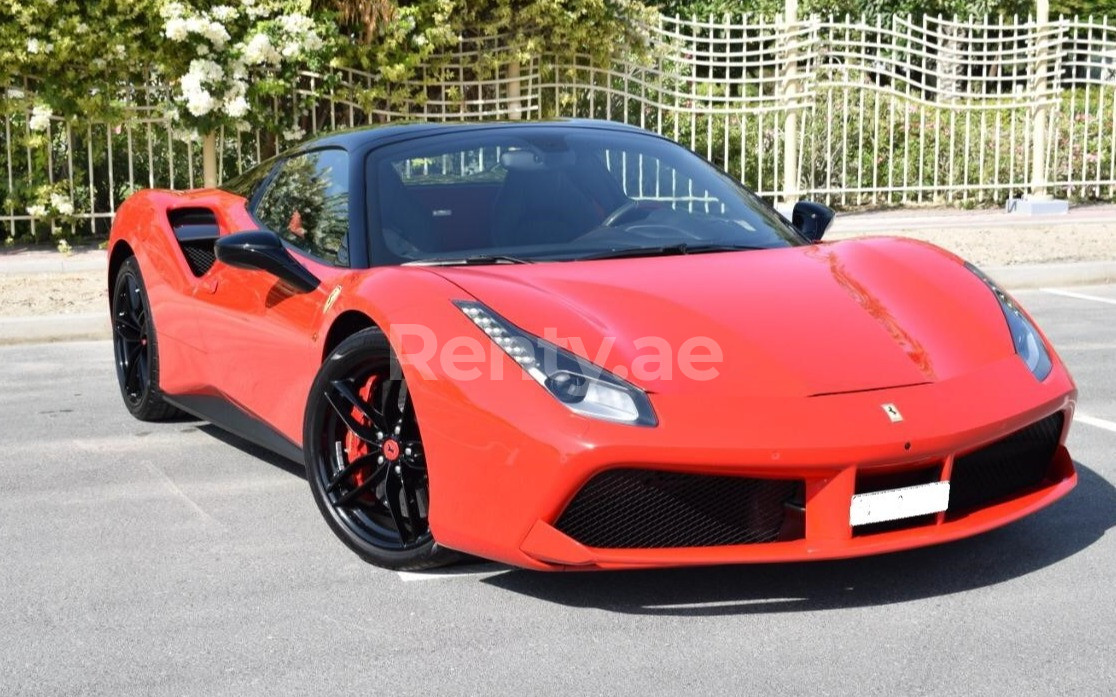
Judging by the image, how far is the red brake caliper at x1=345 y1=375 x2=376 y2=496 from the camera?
4.33 metres

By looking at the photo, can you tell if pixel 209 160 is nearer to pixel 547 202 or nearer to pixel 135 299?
pixel 135 299

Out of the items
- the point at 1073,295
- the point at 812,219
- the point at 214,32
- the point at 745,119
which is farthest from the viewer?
the point at 745,119

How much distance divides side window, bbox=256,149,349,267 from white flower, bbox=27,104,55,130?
693 centimetres

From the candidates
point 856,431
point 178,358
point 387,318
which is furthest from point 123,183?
point 856,431

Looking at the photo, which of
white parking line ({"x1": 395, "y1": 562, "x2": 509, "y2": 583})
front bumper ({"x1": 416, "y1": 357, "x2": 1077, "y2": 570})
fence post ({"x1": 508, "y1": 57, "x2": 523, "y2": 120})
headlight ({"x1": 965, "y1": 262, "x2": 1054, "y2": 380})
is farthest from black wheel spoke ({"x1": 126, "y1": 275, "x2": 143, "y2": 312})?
fence post ({"x1": 508, "y1": 57, "x2": 523, "y2": 120})

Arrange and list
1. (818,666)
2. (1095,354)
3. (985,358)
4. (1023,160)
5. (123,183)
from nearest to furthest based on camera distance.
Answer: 1. (818,666)
2. (985,358)
3. (1095,354)
4. (123,183)
5. (1023,160)

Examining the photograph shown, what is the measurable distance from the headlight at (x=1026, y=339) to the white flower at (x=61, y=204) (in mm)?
9139

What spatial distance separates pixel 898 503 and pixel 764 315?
667 mm

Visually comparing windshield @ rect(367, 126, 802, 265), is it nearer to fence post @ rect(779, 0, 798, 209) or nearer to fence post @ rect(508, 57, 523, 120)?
fence post @ rect(508, 57, 523, 120)

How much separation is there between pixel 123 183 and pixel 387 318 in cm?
1033

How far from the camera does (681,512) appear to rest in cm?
365

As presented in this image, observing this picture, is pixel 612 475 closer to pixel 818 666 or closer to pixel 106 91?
pixel 818 666

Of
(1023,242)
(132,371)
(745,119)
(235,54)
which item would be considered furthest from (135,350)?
(745,119)

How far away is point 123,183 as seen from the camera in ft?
45.3
